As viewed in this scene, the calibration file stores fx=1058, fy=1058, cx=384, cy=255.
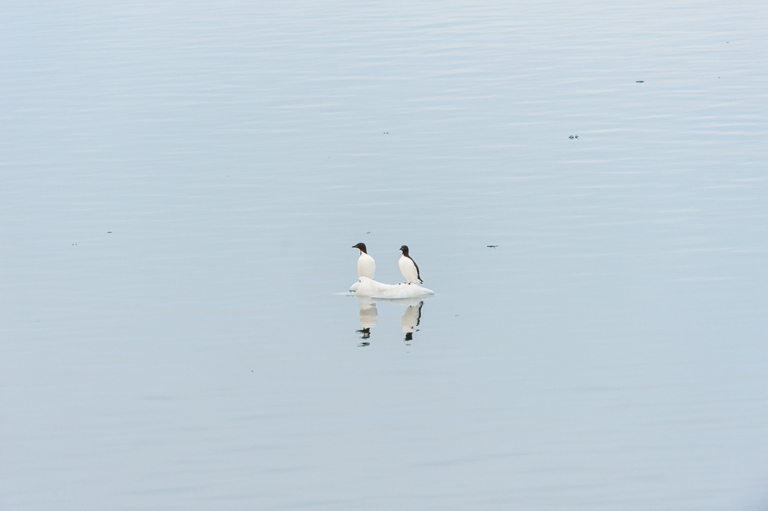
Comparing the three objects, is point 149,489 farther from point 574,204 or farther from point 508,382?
point 574,204

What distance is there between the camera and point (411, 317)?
16.7m

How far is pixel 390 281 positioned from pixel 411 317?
2.08 metres

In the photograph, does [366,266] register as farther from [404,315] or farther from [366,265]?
[404,315]

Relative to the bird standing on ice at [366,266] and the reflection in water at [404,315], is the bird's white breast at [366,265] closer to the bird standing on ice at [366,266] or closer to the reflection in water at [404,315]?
the bird standing on ice at [366,266]

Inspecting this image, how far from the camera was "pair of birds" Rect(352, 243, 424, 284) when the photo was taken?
17594mm

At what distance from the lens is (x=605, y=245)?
19.4 meters

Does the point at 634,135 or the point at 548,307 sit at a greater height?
the point at 634,135

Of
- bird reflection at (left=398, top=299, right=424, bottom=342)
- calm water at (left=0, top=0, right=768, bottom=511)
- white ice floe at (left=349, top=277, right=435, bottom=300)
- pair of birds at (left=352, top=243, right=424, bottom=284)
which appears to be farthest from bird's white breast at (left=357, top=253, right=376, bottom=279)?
bird reflection at (left=398, top=299, right=424, bottom=342)

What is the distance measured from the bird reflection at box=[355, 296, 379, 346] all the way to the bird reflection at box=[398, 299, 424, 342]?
1.53 feet

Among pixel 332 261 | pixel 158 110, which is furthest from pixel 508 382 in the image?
pixel 158 110

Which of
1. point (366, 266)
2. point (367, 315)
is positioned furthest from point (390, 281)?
point (367, 315)

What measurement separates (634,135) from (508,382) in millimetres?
15484

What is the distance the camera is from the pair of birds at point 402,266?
17594 mm

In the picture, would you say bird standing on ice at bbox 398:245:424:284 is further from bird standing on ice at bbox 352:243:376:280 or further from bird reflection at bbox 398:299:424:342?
bird standing on ice at bbox 352:243:376:280
